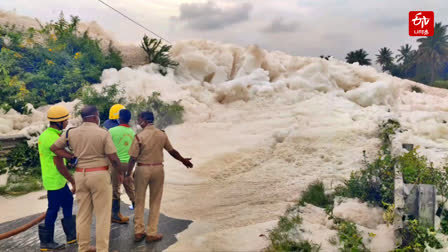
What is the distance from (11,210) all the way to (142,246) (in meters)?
2.91

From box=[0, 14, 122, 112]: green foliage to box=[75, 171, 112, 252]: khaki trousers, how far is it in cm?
739

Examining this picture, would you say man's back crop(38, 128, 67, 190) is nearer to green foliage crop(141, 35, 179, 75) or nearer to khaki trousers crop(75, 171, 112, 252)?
khaki trousers crop(75, 171, 112, 252)

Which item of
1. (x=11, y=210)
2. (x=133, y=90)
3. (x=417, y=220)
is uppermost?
(x=133, y=90)

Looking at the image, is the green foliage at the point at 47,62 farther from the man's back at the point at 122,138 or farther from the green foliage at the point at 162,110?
the man's back at the point at 122,138

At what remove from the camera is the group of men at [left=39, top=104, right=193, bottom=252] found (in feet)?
12.1

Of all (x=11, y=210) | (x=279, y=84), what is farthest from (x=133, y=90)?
(x=11, y=210)

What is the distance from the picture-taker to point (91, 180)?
363cm

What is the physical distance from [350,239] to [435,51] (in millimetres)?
33253

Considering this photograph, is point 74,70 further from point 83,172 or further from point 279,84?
point 83,172

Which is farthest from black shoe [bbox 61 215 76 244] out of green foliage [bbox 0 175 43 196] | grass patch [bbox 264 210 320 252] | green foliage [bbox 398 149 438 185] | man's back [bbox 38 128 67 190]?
green foliage [bbox 398 149 438 185]

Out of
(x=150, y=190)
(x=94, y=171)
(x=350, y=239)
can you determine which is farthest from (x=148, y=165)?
(x=350, y=239)

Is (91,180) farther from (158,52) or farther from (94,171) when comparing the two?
(158,52)

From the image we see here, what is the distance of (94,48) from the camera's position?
42.9 feet

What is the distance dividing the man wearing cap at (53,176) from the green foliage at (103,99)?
584cm
